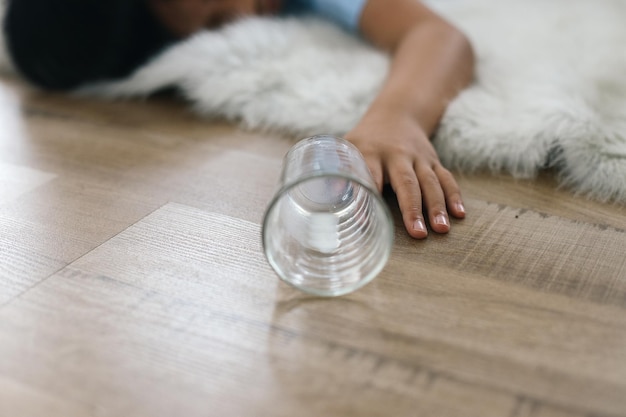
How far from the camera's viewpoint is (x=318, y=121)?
1.10 m

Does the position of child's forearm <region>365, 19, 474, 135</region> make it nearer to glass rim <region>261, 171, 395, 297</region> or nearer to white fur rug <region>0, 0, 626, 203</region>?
white fur rug <region>0, 0, 626, 203</region>

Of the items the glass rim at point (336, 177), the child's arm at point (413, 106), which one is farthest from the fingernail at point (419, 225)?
the glass rim at point (336, 177)

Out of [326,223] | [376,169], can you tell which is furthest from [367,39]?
[326,223]

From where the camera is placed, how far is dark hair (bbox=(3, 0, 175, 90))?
4.40 ft

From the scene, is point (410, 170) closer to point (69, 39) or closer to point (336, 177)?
point (336, 177)

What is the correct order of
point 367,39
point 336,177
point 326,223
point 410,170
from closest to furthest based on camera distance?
1. point 336,177
2. point 326,223
3. point 410,170
4. point 367,39

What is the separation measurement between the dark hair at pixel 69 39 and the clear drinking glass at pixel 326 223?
0.79 m

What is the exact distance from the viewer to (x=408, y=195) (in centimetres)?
81

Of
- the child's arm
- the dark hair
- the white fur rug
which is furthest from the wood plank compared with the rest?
the dark hair

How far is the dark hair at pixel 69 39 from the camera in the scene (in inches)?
52.8

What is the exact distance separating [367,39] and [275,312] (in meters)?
0.83

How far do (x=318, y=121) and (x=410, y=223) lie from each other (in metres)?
0.37

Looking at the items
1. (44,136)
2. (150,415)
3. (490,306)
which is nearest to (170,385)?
(150,415)

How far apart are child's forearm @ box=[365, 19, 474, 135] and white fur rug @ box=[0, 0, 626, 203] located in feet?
0.09
